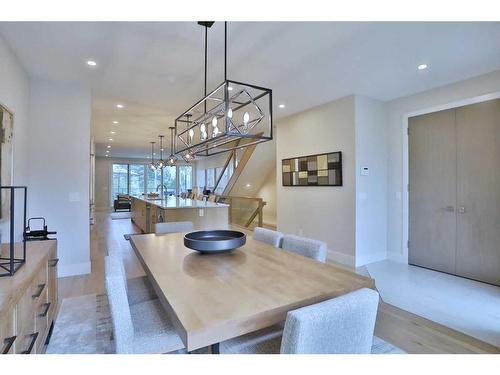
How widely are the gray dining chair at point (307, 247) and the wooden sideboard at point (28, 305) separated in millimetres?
1729

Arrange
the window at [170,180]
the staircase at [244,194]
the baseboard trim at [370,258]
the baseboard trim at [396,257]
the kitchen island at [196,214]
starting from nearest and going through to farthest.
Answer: the baseboard trim at [370,258] < the baseboard trim at [396,257] < the kitchen island at [196,214] < the staircase at [244,194] < the window at [170,180]

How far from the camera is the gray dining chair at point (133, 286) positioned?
149 cm

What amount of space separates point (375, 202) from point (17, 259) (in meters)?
4.37

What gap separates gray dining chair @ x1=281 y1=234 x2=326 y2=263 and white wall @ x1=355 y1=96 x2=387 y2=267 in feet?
7.26

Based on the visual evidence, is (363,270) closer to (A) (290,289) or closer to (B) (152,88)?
(A) (290,289)

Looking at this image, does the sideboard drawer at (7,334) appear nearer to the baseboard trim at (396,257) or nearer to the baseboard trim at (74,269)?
the baseboard trim at (74,269)

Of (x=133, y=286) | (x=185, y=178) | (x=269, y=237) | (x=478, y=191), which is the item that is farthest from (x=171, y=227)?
(x=185, y=178)

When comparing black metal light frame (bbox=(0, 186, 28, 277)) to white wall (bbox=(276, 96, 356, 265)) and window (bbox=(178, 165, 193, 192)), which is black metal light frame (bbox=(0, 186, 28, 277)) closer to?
white wall (bbox=(276, 96, 356, 265))

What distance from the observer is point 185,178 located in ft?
50.3

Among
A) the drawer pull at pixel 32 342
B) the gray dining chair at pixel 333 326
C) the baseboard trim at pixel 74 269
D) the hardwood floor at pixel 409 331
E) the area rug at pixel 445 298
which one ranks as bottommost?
the hardwood floor at pixel 409 331

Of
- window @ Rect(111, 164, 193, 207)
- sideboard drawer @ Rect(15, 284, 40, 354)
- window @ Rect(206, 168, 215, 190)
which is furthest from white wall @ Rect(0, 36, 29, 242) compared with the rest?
window @ Rect(111, 164, 193, 207)

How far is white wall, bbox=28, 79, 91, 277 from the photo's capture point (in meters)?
3.49

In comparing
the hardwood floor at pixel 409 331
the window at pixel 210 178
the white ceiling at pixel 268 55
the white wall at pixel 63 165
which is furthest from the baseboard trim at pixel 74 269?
the window at pixel 210 178
